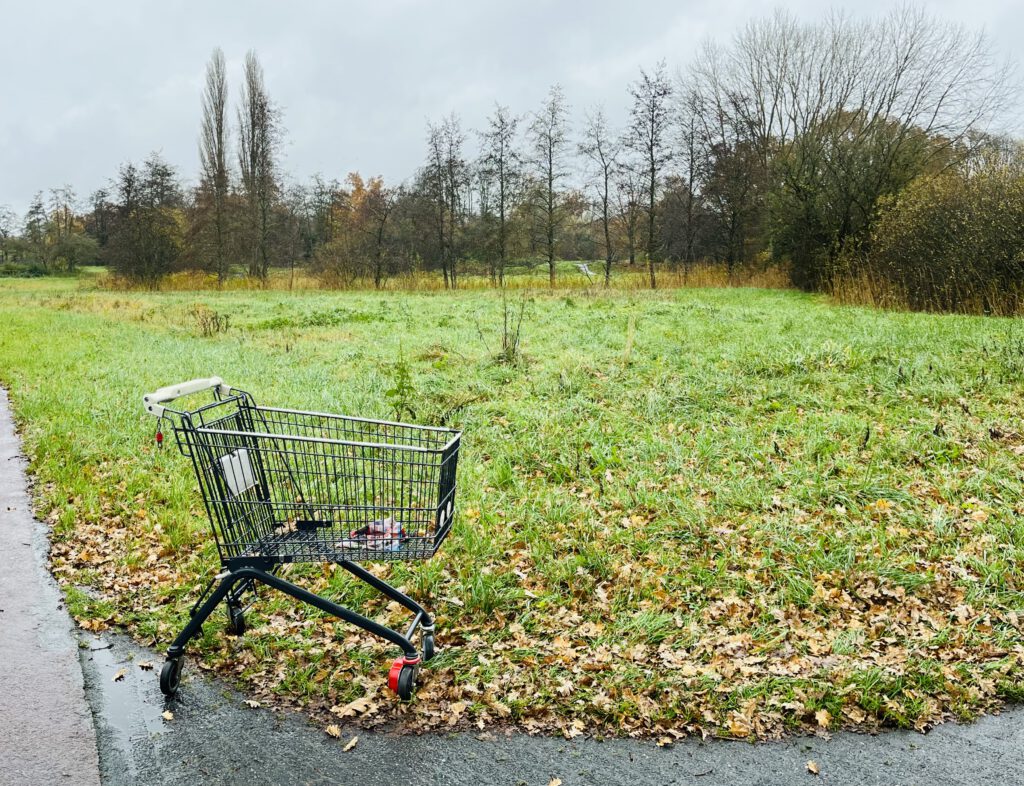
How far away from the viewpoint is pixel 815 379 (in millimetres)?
8086

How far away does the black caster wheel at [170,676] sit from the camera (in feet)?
10.5

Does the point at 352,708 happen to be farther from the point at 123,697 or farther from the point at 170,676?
the point at 123,697

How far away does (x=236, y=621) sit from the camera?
374 centimetres

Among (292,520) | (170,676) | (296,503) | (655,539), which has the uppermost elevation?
(296,503)

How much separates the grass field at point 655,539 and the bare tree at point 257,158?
27.9 metres

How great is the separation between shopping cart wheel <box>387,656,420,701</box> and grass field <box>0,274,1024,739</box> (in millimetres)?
67

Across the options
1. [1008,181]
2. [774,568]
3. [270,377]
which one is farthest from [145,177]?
[774,568]

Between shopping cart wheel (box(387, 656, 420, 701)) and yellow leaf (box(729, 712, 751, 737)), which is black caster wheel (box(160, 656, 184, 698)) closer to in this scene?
shopping cart wheel (box(387, 656, 420, 701))

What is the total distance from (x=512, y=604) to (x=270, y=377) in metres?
6.83

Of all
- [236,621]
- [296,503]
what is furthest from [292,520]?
[236,621]

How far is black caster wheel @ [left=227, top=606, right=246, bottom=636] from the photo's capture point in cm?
372

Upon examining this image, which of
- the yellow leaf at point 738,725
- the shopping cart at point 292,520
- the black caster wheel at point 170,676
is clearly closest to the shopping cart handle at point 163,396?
the shopping cart at point 292,520

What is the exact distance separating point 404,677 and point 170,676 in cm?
112

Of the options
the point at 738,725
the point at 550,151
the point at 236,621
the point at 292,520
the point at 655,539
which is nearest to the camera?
the point at 738,725
